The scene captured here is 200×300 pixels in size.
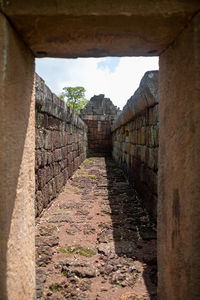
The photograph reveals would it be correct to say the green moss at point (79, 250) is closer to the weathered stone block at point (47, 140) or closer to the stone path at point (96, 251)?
the stone path at point (96, 251)

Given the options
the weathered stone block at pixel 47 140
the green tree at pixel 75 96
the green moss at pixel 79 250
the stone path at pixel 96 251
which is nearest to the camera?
the stone path at pixel 96 251

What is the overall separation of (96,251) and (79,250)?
0.18 meters

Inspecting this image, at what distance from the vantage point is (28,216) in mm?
1342

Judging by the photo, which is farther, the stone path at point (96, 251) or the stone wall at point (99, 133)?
the stone wall at point (99, 133)

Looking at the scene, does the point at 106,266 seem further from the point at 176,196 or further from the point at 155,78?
the point at 155,78

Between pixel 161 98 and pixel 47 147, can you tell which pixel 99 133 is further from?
pixel 161 98

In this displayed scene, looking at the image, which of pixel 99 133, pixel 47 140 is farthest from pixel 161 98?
→ pixel 99 133

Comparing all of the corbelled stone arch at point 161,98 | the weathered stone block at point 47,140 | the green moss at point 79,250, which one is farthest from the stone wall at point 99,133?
the corbelled stone arch at point 161,98

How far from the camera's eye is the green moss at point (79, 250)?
216 cm

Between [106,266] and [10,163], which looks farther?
[106,266]

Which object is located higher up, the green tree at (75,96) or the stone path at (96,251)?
the green tree at (75,96)

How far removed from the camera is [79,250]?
7.27ft

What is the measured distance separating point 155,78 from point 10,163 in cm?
235

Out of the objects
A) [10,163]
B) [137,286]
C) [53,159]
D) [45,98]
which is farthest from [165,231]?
[53,159]
